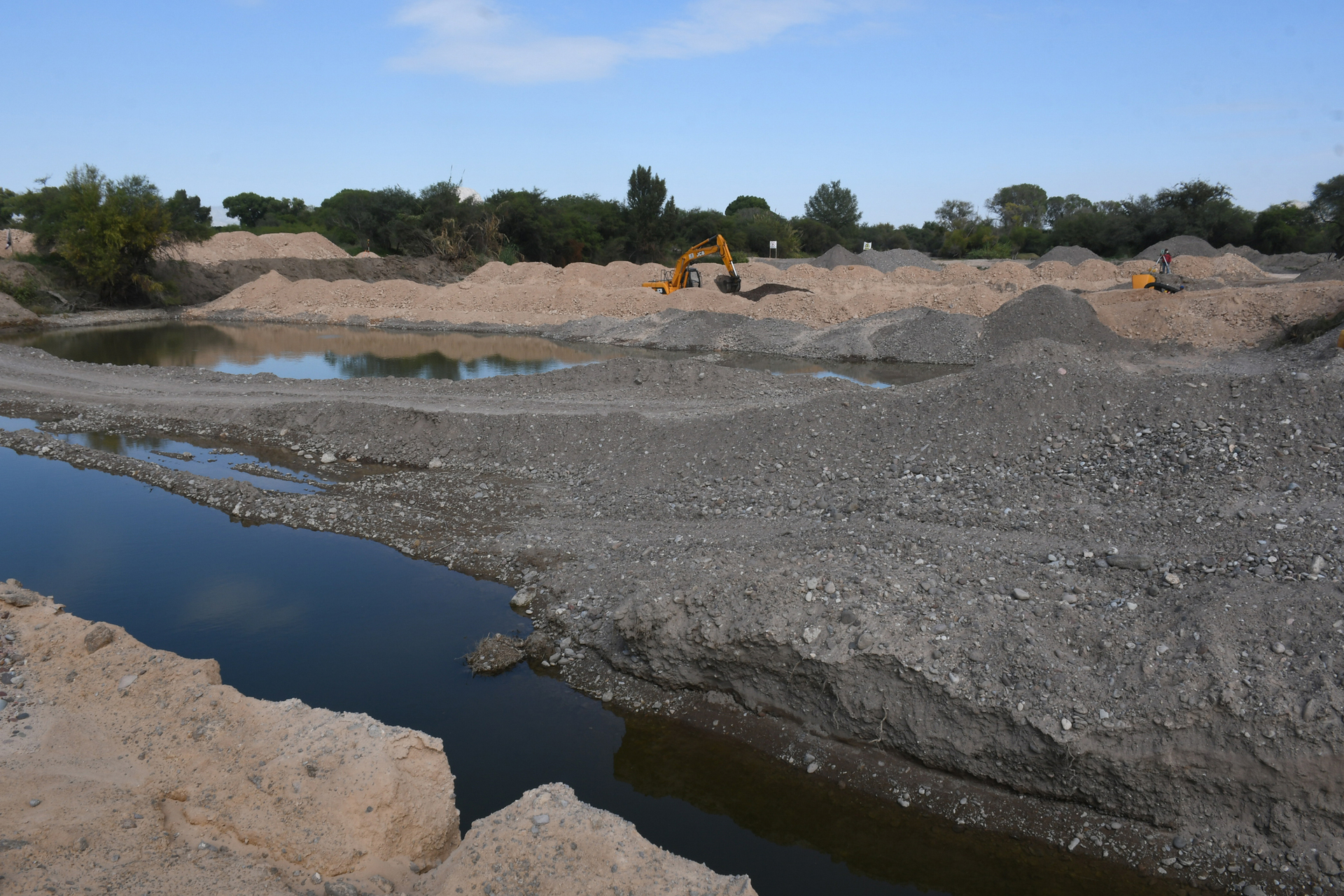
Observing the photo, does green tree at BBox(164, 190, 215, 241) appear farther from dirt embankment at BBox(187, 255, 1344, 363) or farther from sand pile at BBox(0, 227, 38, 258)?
sand pile at BBox(0, 227, 38, 258)

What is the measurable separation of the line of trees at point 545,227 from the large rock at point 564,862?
139 feet

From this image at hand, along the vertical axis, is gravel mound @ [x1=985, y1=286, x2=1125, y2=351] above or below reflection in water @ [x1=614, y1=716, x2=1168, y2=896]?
above

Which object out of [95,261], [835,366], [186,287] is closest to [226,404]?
[835,366]

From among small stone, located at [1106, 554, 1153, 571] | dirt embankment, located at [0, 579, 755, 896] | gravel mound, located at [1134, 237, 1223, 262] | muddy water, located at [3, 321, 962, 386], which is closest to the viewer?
dirt embankment, located at [0, 579, 755, 896]

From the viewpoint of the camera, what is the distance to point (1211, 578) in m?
6.68

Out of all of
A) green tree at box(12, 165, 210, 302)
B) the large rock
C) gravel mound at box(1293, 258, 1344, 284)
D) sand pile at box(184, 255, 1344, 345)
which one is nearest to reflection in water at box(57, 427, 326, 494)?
the large rock

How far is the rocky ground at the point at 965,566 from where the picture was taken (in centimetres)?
538

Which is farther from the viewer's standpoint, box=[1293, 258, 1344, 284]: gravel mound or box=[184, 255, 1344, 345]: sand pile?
box=[1293, 258, 1344, 284]: gravel mound

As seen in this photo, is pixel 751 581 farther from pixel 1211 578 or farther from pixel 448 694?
pixel 1211 578

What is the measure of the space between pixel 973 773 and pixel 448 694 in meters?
4.38

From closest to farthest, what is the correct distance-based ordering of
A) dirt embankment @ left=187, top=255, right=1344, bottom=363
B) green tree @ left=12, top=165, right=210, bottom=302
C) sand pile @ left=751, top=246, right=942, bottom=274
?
dirt embankment @ left=187, top=255, right=1344, bottom=363 < green tree @ left=12, top=165, right=210, bottom=302 < sand pile @ left=751, top=246, right=942, bottom=274

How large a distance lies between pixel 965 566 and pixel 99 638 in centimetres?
712

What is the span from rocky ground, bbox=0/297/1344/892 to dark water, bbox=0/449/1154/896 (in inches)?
13.6

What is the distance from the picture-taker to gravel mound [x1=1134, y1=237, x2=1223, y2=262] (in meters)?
45.6
